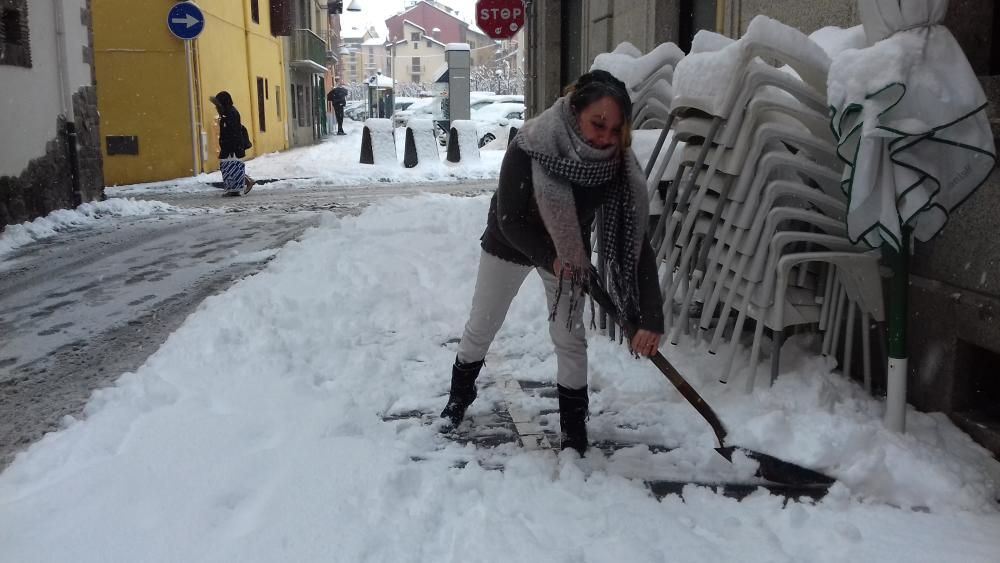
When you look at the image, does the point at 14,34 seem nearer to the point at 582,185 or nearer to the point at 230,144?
the point at 230,144

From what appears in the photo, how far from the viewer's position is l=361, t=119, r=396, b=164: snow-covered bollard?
19.0 m

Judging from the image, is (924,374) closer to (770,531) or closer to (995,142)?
(995,142)

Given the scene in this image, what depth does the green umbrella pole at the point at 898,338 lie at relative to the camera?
10.5 feet

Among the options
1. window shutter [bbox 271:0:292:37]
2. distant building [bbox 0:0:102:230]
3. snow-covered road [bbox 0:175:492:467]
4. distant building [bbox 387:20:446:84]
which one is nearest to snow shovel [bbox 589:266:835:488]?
snow-covered road [bbox 0:175:492:467]

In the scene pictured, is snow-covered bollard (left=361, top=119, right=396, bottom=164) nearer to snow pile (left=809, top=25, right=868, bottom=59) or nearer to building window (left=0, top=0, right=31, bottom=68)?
building window (left=0, top=0, right=31, bottom=68)

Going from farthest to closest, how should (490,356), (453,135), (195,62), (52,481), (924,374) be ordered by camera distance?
(453,135), (195,62), (490,356), (924,374), (52,481)

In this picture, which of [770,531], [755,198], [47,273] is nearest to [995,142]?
[755,198]

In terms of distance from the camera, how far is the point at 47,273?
7336 millimetres

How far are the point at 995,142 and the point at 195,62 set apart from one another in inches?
637

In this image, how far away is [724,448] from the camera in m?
3.32

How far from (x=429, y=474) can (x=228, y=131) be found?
37.8ft

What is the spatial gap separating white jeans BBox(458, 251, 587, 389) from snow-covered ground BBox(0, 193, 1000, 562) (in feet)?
1.11

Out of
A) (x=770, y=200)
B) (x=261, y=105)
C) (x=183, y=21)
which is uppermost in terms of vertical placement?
(x=183, y=21)

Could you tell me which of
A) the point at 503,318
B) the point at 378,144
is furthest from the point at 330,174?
the point at 503,318
